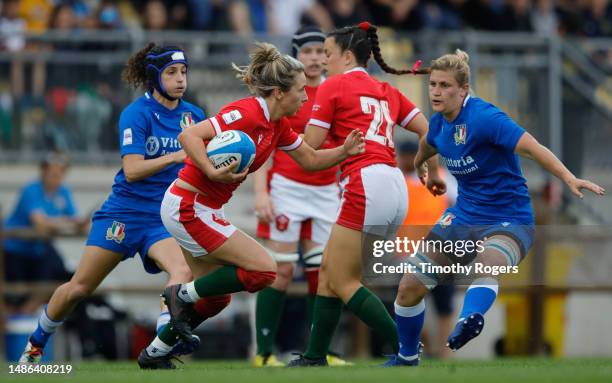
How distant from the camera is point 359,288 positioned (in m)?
8.76

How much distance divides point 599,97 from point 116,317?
6.68m

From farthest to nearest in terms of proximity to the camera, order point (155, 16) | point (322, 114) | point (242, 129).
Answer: point (155, 16)
point (322, 114)
point (242, 129)

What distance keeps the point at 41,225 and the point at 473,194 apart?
21.8 ft

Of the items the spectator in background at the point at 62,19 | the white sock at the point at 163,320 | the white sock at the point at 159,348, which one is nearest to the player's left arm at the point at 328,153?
the white sock at the point at 163,320

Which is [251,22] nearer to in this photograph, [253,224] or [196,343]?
[253,224]

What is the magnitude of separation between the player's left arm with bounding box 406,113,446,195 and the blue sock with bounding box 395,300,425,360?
3.16ft

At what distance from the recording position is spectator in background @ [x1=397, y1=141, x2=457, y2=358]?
1348 centimetres

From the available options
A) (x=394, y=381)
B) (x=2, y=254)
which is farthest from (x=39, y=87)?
(x=394, y=381)

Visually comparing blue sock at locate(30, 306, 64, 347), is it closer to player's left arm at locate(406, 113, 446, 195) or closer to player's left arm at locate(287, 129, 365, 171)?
player's left arm at locate(287, 129, 365, 171)

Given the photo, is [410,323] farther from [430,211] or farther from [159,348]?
[430,211]

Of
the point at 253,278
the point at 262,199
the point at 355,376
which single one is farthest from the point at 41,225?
the point at 355,376

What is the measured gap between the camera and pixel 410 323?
28.3 ft

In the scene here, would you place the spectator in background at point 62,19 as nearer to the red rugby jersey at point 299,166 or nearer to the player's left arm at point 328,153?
the red rugby jersey at point 299,166

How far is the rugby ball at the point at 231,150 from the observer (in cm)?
802
